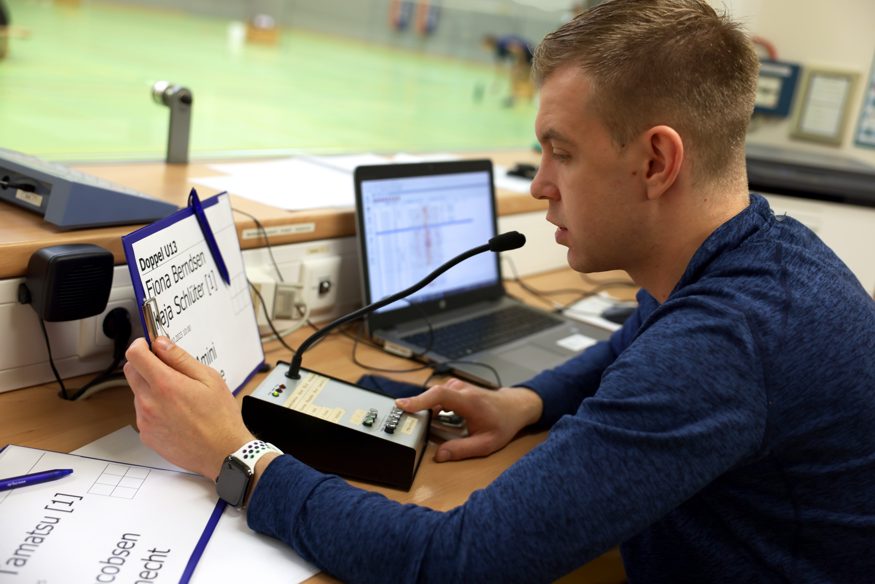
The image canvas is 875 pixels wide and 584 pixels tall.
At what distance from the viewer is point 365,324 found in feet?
4.69

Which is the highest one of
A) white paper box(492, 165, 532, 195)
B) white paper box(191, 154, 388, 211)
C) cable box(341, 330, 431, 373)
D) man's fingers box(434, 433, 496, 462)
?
white paper box(191, 154, 388, 211)

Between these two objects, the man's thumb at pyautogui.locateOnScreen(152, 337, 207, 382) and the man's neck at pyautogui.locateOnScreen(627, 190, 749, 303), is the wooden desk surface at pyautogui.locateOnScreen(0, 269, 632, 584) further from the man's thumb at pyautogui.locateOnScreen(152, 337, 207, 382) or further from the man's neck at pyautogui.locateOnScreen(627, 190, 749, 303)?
the man's neck at pyautogui.locateOnScreen(627, 190, 749, 303)

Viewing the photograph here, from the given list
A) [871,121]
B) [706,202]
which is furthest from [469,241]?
[871,121]

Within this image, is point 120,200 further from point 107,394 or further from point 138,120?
point 138,120

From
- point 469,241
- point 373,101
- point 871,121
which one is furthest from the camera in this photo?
point 373,101

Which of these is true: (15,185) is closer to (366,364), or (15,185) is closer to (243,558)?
(366,364)

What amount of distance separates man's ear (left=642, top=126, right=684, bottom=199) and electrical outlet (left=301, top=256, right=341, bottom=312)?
0.76 meters

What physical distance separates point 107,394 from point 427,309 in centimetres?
64

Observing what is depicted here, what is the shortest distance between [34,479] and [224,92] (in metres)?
3.71

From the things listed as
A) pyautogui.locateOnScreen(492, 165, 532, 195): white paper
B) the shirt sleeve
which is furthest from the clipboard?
pyautogui.locateOnScreen(492, 165, 532, 195): white paper

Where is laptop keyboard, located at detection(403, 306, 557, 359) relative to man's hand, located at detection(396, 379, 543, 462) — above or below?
below

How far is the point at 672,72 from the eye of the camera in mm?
813

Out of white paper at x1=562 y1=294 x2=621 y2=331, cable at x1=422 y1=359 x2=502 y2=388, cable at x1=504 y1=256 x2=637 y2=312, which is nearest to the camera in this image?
cable at x1=422 y1=359 x2=502 y2=388

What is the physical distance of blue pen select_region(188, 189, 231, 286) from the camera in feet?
3.37
